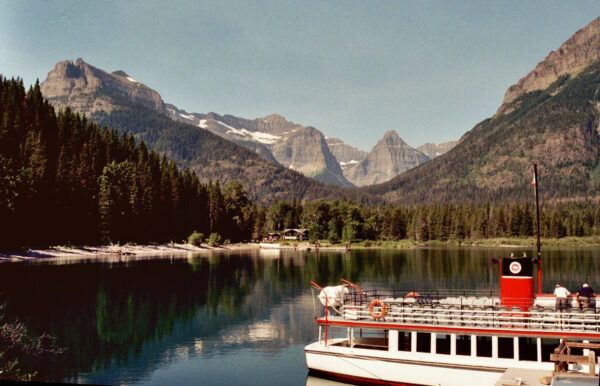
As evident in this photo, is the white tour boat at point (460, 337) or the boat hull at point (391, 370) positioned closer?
the white tour boat at point (460, 337)

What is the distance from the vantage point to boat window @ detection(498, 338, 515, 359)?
28.3m

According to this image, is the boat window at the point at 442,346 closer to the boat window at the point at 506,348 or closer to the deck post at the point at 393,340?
the deck post at the point at 393,340

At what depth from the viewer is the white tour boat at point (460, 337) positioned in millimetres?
26406

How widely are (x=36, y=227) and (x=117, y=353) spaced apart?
82.5 meters

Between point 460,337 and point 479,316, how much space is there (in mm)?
5397

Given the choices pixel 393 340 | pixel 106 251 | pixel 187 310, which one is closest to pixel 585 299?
pixel 393 340

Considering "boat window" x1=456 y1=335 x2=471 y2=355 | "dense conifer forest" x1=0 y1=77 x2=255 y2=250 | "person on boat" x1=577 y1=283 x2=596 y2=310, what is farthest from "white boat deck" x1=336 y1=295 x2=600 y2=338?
"dense conifer forest" x1=0 y1=77 x2=255 y2=250

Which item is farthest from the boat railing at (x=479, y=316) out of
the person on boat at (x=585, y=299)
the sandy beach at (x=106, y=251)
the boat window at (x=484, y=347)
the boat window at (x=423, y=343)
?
the sandy beach at (x=106, y=251)

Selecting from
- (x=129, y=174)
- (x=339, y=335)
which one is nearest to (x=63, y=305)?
(x=339, y=335)

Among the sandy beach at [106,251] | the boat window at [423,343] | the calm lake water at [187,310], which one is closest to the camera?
the boat window at [423,343]

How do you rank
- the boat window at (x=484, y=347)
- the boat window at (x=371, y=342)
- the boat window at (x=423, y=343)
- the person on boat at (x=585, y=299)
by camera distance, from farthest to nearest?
1. the boat window at (x=371, y=342)
2. the boat window at (x=423, y=343)
3. the boat window at (x=484, y=347)
4. the person on boat at (x=585, y=299)

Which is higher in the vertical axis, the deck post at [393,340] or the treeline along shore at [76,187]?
the treeline along shore at [76,187]

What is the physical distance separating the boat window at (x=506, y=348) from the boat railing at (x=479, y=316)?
4.92 feet

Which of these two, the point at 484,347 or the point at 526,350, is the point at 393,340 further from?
the point at 526,350
